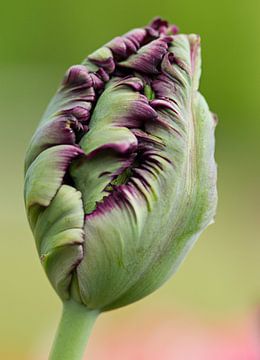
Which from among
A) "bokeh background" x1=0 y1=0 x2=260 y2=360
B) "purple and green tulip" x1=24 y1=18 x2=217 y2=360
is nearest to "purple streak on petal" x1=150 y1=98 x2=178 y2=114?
"purple and green tulip" x1=24 y1=18 x2=217 y2=360

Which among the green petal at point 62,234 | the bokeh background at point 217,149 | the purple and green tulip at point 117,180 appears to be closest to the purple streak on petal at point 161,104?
the purple and green tulip at point 117,180

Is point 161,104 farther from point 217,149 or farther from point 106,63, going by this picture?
point 217,149

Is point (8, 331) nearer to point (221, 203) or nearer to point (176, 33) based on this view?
point (221, 203)

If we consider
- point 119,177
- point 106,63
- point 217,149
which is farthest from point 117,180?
point 217,149

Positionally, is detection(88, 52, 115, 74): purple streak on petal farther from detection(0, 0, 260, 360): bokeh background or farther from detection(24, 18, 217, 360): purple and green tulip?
detection(0, 0, 260, 360): bokeh background

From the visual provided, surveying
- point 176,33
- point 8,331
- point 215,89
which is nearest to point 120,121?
point 176,33

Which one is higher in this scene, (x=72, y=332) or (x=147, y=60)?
(x=147, y=60)

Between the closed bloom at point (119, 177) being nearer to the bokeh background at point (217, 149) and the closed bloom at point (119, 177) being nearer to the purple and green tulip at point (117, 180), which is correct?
the purple and green tulip at point (117, 180)
